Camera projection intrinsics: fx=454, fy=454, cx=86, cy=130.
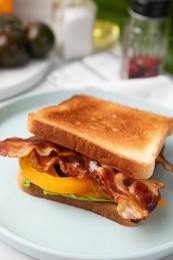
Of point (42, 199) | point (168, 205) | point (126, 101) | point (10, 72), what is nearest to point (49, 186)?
point (42, 199)

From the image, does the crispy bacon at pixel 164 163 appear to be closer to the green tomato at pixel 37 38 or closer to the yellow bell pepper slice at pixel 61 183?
the yellow bell pepper slice at pixel 61 183

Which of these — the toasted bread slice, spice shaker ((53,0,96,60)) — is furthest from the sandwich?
spice shaker ((53,0,96,60))

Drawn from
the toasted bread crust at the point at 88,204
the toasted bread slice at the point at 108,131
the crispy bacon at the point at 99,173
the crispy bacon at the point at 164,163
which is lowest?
the toasted bread crust at the point at 88,204

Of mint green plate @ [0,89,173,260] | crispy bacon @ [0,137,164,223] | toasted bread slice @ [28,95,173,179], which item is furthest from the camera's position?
toasted bread slice @ [28,95,173,179]

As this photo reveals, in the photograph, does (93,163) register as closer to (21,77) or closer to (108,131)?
(108,131)

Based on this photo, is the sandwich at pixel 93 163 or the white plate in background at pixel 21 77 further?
the white plate in background at pixel 21 77

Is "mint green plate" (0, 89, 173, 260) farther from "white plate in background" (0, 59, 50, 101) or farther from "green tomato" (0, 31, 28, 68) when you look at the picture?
"green tomato" (0, 31, 28, 68)

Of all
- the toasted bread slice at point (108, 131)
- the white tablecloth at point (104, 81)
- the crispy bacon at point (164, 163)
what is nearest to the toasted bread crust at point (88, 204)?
the toasted bread slice at point (108, 131)
